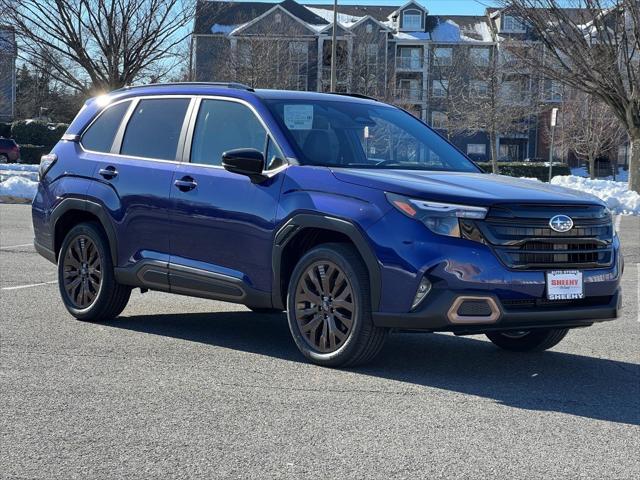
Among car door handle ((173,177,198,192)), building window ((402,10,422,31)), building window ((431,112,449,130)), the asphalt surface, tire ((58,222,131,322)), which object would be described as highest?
building window ((402,10,422,31))

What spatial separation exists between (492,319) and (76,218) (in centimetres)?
401

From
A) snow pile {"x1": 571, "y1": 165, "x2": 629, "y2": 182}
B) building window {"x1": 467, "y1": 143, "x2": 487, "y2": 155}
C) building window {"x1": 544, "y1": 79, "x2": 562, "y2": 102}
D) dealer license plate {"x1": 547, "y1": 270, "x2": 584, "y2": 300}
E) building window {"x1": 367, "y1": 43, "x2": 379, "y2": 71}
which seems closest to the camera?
dealer license plate {"x1": 547, "y1": 270, "x2": 584, "y2": 300}

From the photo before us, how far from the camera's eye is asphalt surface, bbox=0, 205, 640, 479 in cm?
448

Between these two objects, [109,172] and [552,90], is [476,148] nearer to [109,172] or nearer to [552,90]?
[552,90]

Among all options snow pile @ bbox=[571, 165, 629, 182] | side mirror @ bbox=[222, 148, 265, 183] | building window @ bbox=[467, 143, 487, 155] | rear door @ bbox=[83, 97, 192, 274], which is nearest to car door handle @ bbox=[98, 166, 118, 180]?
rear door @ bbox=[83, 97, 192, 274]

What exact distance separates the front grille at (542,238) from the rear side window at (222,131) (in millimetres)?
1920

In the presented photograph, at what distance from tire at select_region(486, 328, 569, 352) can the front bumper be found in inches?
37.1

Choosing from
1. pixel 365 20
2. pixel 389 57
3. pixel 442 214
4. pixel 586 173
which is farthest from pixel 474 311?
pixel 586 173

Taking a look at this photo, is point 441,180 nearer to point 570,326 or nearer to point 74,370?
point 570,326

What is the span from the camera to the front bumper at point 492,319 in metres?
5.98

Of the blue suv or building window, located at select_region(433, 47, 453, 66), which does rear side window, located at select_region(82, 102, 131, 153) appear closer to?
the blue suv

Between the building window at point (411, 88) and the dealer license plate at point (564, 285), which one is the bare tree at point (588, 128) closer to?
the building window at point (411, 88)

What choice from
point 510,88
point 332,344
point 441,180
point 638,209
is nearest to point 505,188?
point 441,180

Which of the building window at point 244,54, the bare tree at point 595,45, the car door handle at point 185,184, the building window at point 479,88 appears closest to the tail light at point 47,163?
the car door handle at point 185,184
